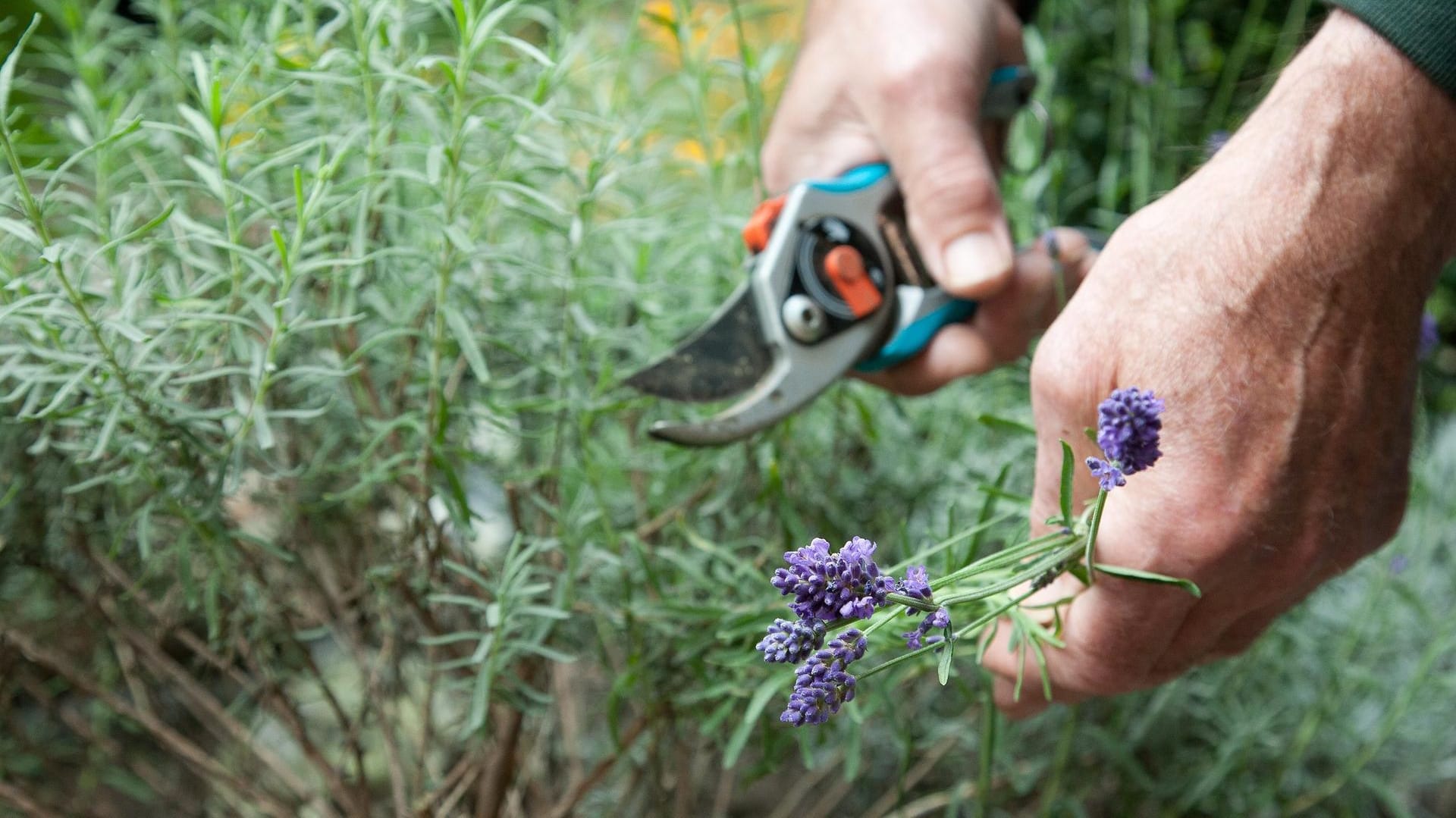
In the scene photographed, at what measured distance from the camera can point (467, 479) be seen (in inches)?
49.1

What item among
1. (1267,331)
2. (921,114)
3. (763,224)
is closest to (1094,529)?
(1267,331)

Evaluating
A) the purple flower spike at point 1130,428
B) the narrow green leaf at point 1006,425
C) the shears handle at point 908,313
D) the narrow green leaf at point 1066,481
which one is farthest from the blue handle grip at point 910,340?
the purple flower spike at point 1130,428

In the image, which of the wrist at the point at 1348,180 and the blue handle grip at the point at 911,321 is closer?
the wrist at the point at 1348,180

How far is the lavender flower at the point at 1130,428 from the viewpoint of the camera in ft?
1.93

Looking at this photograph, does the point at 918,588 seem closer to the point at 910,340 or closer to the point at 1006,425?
the point at 1006,425

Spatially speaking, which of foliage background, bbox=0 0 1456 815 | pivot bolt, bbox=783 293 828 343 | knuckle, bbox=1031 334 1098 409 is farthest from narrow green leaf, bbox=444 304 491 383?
knuckle, bbox=1031 334 1098 409

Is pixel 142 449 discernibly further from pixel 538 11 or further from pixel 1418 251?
pixel 1418 251

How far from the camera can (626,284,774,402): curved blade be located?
1.03 meters

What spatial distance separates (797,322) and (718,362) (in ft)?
0.26

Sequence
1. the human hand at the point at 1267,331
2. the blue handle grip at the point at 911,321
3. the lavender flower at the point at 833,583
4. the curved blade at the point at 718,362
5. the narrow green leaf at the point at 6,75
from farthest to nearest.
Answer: the blue handle grip at the point at 911,321
the curved blade at the point at 718,362
the human hand at the point at 1267,331
the narrow green leaf at the point at 6,75
the lavender flower at the point at 833,583

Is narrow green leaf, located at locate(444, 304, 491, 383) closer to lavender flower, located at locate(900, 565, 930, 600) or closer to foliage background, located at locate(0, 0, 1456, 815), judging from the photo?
foliage background, located at locate(0, 0, 1456, 815)

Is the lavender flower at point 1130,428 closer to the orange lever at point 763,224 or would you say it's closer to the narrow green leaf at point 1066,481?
the narrow green leaf at point 1066,481

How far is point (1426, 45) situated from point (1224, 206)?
0.17 metres

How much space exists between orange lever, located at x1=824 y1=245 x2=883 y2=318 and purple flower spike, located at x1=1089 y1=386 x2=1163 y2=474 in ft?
1.67
